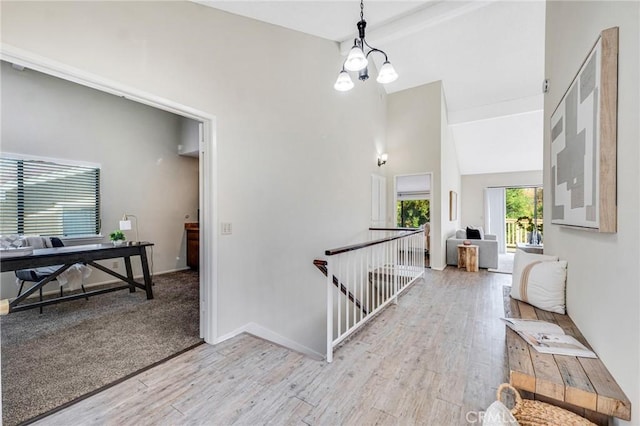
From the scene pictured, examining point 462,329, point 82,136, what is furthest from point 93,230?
point 462,329

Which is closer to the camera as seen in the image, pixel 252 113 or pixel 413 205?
pixel 252 113

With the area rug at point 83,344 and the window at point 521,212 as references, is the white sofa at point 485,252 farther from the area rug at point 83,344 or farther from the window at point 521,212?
the area rug at point 83,344

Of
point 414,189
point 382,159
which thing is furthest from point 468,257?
point 414,189

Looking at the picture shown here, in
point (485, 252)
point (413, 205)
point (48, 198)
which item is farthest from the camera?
point (413, 205)

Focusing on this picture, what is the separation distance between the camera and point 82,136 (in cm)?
413

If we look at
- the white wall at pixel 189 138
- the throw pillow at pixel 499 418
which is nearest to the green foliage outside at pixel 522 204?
the throw pillow at pixel 499 418

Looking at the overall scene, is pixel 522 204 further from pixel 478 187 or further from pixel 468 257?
pixel 468 257

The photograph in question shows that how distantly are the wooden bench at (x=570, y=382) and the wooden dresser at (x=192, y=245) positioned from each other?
537 cm

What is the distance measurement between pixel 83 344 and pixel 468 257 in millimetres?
6229

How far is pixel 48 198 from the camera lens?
3.86 metres

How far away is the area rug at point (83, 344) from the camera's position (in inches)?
71.4

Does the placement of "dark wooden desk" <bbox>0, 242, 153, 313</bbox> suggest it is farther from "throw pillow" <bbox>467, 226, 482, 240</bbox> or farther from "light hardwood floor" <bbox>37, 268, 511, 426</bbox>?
"throw pillow" <bbox>467, 226, 482, 240</bbox>

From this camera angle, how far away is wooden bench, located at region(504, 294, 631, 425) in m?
1.04

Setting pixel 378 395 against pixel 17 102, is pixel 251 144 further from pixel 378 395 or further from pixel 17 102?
pixel 17 102
